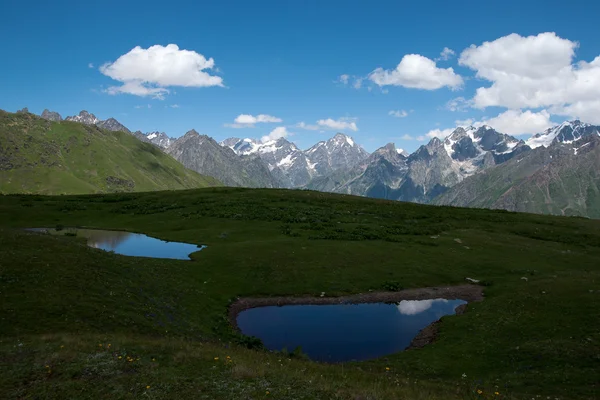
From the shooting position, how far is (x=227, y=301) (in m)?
37.9

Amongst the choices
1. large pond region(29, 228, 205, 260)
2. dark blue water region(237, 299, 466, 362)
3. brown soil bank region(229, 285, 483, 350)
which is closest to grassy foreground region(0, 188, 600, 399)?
brown soil bank region(229, 285, 483, 350)

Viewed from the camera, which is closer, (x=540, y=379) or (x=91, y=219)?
(x=540, y=379)

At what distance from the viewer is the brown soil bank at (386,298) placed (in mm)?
36344

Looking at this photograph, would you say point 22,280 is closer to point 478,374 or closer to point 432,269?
point 478,374

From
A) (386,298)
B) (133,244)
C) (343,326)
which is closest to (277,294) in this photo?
(343,326)

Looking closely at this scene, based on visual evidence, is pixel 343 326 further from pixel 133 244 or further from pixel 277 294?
pixel 133 244

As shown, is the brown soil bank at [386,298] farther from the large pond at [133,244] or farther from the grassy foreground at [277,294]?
the large pond at [133,244]

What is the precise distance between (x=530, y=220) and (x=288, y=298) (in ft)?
227

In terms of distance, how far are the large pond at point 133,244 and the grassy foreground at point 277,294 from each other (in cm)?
314

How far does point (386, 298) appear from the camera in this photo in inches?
1617

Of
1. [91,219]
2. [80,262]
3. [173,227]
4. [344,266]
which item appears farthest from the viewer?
[91,219]

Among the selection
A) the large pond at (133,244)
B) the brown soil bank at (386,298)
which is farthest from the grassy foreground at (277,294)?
the large pond at (133,244)

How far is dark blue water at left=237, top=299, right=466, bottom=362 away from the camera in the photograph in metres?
29.8

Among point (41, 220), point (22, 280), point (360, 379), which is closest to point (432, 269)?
point (360, 379)
